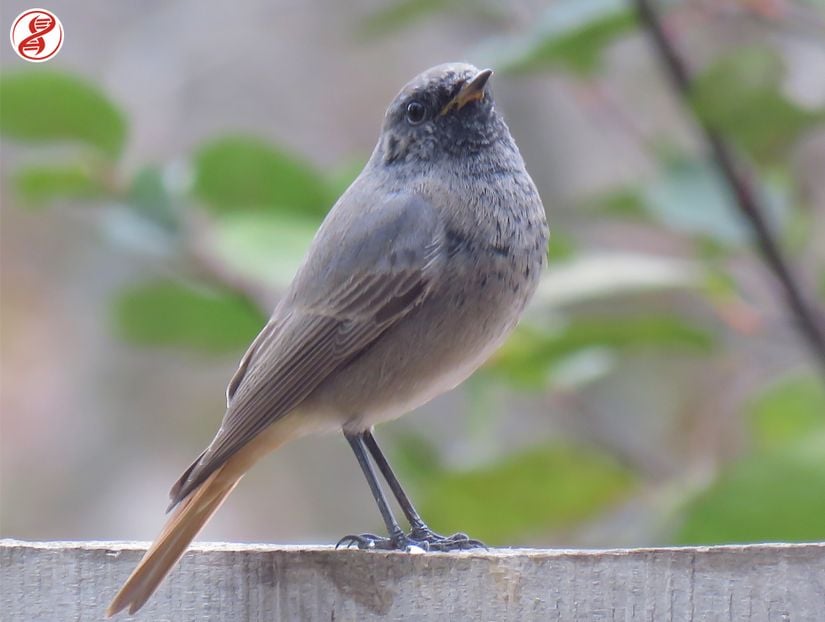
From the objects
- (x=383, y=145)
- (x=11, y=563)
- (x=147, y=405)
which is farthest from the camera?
(x=147, y=405)

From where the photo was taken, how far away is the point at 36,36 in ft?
15.6

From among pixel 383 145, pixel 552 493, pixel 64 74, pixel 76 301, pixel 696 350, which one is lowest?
pixel 552 493

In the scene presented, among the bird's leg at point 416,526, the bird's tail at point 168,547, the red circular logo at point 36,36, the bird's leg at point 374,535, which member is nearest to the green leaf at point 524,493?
the bird's leg at point 416,526

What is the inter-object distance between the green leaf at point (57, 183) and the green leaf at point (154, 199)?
5.1 inches

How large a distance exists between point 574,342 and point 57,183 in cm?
153

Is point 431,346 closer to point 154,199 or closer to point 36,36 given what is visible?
point 154,199

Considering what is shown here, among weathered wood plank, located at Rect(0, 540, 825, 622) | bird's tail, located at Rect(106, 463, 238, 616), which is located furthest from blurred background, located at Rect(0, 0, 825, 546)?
weathered wood plank, located at Rect(0, 540, 825, 622)

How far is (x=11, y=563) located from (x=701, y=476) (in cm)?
213

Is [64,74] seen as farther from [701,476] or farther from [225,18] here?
[225,18]

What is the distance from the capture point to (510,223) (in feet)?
11.0

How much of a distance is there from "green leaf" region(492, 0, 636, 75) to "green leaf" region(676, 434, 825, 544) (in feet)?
3.95

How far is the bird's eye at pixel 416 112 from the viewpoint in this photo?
11.7 feet

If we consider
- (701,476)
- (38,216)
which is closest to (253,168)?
(701,476)

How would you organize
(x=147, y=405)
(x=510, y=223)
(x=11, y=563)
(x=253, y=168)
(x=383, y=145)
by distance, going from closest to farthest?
Result: (x=11, y=563) < (x=510, y=223) < (x=383, y=145) < (x=253, y=168) < (x=147, y=405)
